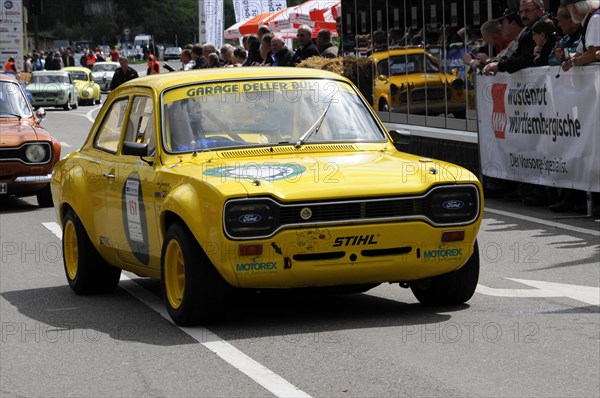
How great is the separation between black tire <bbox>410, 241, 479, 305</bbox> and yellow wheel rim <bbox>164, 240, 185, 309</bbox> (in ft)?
4.77

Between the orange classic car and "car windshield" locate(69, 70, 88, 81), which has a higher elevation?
"car windshield" locate(69, 70, 88, 81)

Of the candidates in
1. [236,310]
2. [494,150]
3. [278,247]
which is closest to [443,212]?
[278,247]

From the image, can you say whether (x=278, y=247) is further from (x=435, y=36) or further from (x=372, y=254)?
(x=435, y=36)

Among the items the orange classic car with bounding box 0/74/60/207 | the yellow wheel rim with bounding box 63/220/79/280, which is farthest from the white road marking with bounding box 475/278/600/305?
the orange classic car with bounding box 0/74/60/207

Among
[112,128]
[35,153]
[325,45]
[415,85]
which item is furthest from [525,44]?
[325,45]

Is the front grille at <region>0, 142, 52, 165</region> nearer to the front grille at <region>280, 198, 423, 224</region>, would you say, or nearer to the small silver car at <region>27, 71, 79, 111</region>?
the front grille at <region>280, 198, 423, 224</region>

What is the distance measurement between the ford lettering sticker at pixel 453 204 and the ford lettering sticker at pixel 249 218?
43.9 inches

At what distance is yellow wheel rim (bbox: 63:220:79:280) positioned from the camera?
999 centimetres

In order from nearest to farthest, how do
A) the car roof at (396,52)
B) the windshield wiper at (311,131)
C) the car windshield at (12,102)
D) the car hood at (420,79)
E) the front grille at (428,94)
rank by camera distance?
the windshield wiper at (311,131), the car windshield at (12,102), the front grille at (428,94), the car hood at (420,79), the car roof at (396,52)

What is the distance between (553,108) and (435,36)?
274 inches

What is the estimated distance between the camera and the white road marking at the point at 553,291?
9.09 m

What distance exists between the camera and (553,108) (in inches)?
560

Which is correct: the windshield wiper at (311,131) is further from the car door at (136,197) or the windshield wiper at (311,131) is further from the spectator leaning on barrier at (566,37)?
the spectator leaning on barrier at (566,37)

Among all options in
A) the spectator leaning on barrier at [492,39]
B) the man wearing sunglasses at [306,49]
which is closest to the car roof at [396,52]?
the man wearing sunglasses at [306,49]
